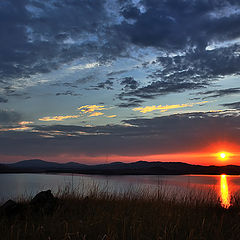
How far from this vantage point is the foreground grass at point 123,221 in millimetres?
5473

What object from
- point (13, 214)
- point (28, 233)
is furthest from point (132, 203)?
point (28, 233)

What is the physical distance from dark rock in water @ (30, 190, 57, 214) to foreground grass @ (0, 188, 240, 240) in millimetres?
184

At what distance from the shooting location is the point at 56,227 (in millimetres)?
6246

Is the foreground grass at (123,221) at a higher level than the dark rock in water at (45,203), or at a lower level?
lower

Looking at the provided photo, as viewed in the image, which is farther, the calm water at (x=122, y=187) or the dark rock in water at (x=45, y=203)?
the calm water at (x=122, y=187)

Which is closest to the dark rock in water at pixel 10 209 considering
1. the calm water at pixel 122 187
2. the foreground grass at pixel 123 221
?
the foreground grass at pixel 123 221

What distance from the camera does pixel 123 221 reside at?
6641 millimetres

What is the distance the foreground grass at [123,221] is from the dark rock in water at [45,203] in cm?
18

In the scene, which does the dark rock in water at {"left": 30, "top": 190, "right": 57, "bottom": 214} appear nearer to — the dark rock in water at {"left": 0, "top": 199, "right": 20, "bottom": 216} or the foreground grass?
the foreground grass

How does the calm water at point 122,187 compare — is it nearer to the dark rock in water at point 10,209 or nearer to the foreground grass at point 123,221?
the foreground grass at point 123,221

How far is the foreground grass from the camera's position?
547 centimetres

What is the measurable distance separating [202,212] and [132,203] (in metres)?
2.39

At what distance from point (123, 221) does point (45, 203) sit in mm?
2782

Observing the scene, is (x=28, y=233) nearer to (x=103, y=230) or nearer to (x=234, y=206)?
(x=103, y=230)
